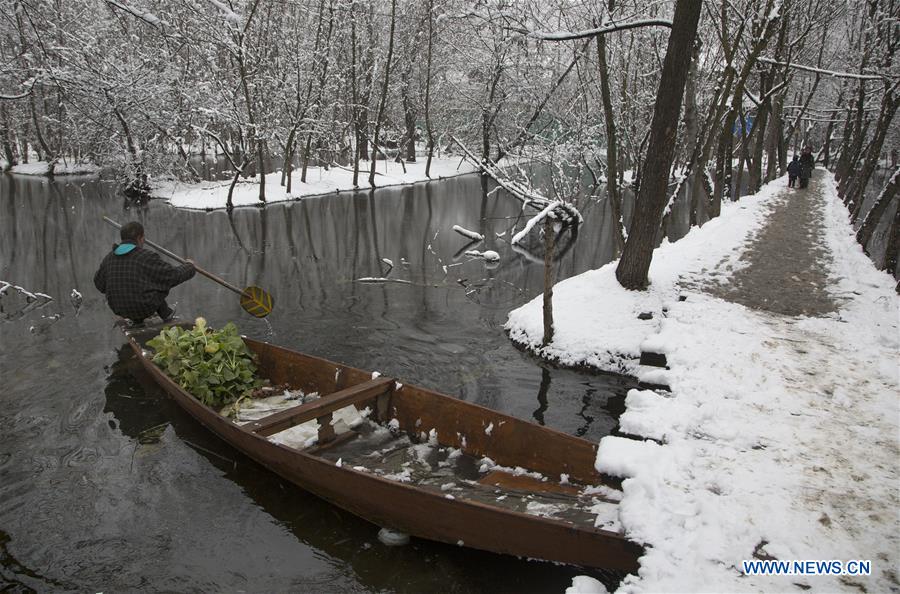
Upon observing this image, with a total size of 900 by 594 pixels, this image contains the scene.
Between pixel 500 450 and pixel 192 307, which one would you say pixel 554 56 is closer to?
pixel 192 307

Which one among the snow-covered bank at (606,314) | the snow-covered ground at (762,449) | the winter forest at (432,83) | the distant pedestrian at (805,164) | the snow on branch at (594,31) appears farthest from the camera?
the distant pedestrian at (805,164)

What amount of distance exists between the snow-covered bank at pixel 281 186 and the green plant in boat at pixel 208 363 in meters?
20.6

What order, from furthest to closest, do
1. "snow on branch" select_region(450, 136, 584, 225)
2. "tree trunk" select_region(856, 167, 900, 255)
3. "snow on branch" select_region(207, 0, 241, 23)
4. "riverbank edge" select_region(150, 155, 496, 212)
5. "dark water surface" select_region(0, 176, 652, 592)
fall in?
"riverbank edge" select_region(150, 155, 496, 212), "snow on branch" select_region(450, 136, 584, 225), "snow on branch" select_region(207, 0, 241, 23), "tree trunk" select_region(856, 167, 900, 255), "dark water surface" select_region(0, 176, 652, 592)

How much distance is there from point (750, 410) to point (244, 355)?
6.20 meters

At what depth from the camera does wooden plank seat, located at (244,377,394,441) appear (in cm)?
574

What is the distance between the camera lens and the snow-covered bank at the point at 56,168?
126ft

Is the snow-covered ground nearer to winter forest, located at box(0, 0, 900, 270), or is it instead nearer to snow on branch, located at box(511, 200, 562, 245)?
snow on branch, located at box(511, 200, 562, 245)

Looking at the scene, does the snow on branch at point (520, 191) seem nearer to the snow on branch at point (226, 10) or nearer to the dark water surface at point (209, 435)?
the dark water surface at point (209, 435)

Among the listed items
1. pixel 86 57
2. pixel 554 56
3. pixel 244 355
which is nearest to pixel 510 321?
pixel 244 355

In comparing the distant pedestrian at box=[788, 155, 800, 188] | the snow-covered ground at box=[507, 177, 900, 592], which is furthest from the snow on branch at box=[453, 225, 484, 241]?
the distant pedestrian at box=[788, 155, 800, 188]

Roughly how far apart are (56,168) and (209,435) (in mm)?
42250

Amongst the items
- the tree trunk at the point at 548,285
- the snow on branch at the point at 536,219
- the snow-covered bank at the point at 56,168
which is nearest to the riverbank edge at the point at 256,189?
the snow on branch at the point at 536,219

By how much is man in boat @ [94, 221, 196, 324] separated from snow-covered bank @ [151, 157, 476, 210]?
18.7m

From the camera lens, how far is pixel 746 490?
13.4ft
